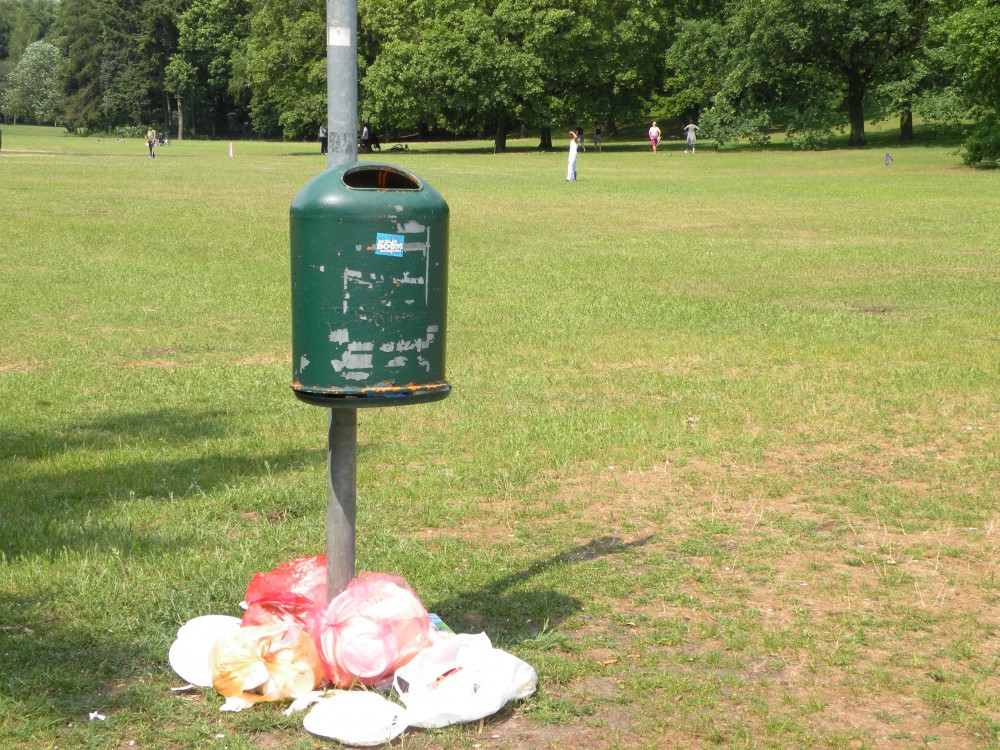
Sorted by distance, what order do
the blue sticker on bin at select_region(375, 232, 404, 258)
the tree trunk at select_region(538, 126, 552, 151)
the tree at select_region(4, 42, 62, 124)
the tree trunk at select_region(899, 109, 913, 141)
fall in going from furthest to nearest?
the tree at select_region(4, 42, 62, 124) → the tree trunk at select_region(538, 126, 552, 151) → the tree trunk at select_region(899, 109, 913, 141) → the blue sticker on bin at select_region(375, 232, 404, 258)

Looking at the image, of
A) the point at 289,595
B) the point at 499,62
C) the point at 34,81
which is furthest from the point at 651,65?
the point at 34,81

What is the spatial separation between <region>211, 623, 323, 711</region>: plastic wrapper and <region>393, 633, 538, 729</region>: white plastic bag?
1.12ft

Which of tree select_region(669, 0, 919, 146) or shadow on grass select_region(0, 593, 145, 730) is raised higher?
tree select_region(669, 0, 919, 146)

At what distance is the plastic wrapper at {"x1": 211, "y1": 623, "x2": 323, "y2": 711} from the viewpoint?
166 inches

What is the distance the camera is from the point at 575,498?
22.6ft

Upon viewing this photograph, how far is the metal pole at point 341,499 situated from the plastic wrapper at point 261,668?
26 centimetres

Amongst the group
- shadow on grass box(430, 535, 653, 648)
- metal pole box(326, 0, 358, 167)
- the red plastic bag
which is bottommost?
shadow on grass box(430, 535, 653, 648)

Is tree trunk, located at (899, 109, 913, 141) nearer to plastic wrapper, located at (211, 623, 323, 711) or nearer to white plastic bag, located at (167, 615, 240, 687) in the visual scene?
white plastic bag, located at (167, 615, 240, 687)

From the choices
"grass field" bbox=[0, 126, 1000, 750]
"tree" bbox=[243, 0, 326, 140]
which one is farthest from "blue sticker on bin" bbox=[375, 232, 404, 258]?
"tree" bbox=[243, 0, 326, 140]

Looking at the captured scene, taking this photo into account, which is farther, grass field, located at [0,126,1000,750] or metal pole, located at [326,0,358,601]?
grass field, located at [0,126,1000,750]

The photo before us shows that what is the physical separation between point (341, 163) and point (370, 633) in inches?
65.7

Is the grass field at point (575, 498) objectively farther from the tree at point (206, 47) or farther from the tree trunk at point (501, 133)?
the tree at point (206, 47)

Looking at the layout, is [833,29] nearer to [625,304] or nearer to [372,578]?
[625,304]

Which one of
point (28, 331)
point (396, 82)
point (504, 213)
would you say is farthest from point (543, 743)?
point (396, 82)
